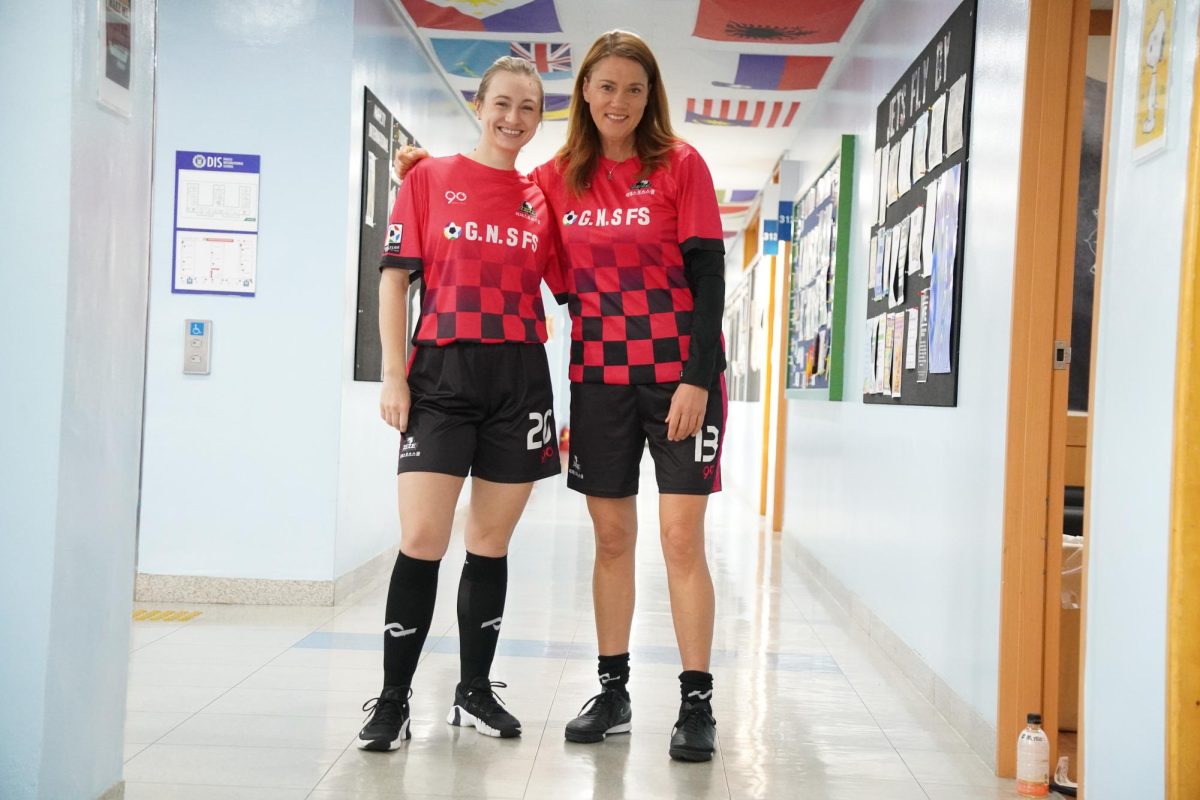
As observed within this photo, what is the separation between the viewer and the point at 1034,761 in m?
2.48

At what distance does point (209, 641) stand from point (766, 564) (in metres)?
3.23

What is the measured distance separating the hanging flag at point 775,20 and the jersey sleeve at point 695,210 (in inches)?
101

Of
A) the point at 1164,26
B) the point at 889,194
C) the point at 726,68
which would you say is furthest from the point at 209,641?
the point at 726,68

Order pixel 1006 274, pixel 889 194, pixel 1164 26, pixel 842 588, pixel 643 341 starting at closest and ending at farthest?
pixel 1164 26 → pixel 643 341 → pixel 1006 274 → pixel 889 194 → pixel 842 588

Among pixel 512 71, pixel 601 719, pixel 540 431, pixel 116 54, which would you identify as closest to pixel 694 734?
pixel 601 719

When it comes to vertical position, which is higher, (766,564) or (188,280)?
(188,280)

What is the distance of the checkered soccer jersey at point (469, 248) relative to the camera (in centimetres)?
252

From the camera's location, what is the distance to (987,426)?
287cm

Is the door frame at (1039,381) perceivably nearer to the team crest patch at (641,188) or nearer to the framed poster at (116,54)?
the team crest patch at (641,188)

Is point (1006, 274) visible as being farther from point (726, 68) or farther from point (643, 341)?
point (726, 68)

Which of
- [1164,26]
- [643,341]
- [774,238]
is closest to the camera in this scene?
[1164,26]

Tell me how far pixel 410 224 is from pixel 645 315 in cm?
55

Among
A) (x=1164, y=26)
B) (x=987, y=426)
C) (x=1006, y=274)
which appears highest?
(x=1164, y=26)

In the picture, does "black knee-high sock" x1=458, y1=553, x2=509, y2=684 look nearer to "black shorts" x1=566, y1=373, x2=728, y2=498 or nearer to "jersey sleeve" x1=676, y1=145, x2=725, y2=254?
"black shorts" x1=566, y1=373, x2=728, y2=498
